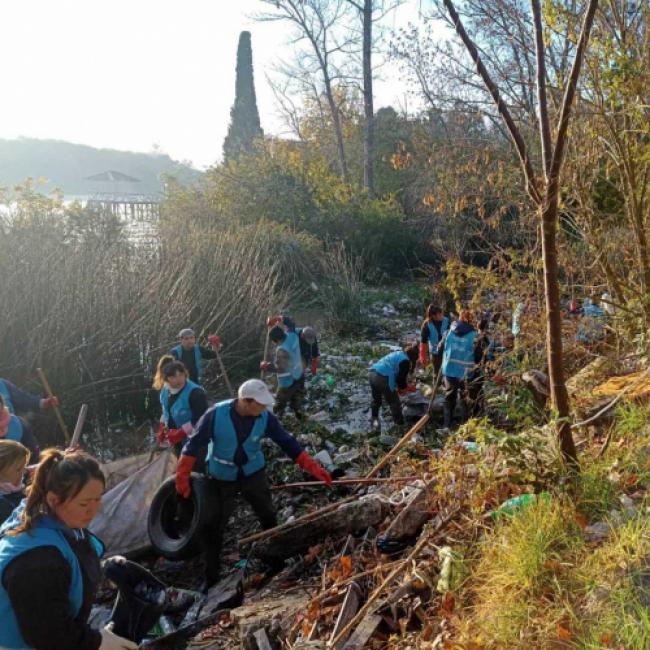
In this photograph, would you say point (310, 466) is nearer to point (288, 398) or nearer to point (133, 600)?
point (133, 600)

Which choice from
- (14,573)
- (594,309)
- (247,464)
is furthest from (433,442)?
(14,573)

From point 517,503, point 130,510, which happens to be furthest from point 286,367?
point 517,503

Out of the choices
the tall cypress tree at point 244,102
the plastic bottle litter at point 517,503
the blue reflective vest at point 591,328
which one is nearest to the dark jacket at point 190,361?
the blue reflective vest at point 591,328

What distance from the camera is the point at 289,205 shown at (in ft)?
66.6

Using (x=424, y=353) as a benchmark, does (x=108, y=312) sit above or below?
above

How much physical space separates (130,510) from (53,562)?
3409 millimetres

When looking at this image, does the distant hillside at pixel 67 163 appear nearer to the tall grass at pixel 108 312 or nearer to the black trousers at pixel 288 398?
the tall grass at pixel 108 312

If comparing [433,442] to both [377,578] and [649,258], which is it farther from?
[377,578]

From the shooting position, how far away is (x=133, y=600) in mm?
2705

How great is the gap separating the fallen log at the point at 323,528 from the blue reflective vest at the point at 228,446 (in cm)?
59

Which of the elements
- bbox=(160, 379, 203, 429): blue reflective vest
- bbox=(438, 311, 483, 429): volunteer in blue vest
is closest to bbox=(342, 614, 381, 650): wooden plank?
bbox=(160, 379, 203, 429): blue reflective vest

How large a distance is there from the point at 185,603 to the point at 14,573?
2.80 meters

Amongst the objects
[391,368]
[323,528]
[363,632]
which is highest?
[391,368]

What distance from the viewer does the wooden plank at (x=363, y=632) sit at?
2936 millimetres
